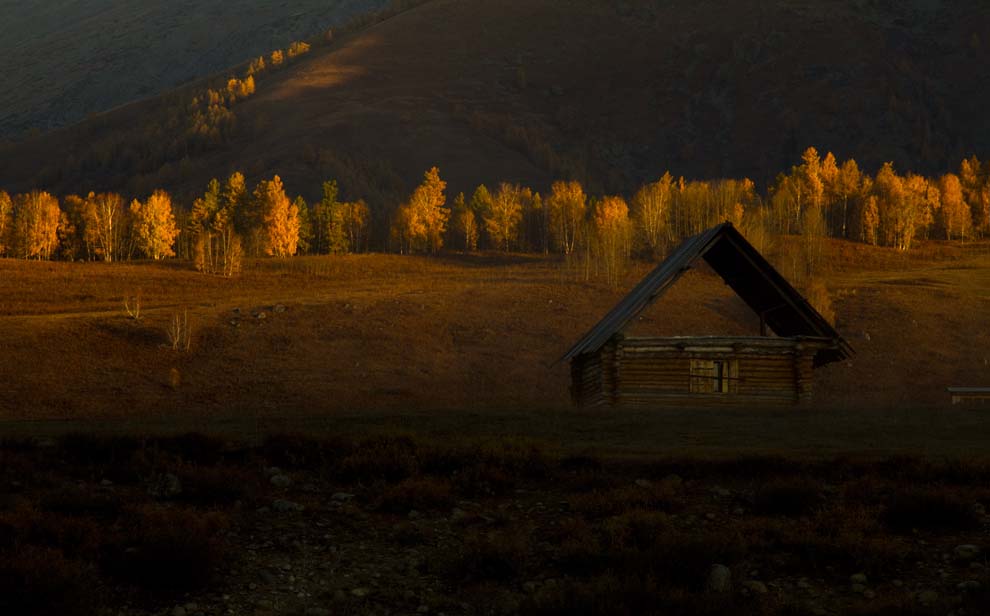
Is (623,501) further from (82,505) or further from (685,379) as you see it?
(685,379)

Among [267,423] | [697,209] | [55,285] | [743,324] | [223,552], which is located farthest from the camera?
[697,209]

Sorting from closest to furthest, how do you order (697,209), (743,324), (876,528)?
(876,528) < (743,324) < (697,209)

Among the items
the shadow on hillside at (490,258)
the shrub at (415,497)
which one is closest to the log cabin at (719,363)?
the shrub at (415,497)

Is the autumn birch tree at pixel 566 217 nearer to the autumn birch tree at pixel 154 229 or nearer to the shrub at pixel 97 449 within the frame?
the autumn birch tree at pixel 154 229

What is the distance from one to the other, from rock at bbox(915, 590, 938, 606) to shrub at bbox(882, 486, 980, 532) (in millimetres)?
2387

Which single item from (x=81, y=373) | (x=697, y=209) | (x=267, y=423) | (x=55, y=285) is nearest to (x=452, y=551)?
(x=267, y=423)

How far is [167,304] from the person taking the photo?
81062 mm

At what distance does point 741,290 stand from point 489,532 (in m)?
19.4

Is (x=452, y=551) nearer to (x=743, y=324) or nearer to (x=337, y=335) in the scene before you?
(x=337, y=335)

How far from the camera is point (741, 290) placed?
99.8 ft

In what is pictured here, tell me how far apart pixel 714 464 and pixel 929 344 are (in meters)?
61.2

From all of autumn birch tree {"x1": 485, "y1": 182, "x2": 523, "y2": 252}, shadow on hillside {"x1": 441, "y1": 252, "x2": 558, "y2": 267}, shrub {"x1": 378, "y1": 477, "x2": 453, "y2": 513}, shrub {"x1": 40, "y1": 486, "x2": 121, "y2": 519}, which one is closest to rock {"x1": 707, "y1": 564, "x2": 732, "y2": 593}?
shrub {"x1": 378, "y1": 477, "x2": 453, "y2": 513}

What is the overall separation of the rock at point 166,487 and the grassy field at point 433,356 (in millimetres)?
6685

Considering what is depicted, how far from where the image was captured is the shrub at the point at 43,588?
31.1ft
